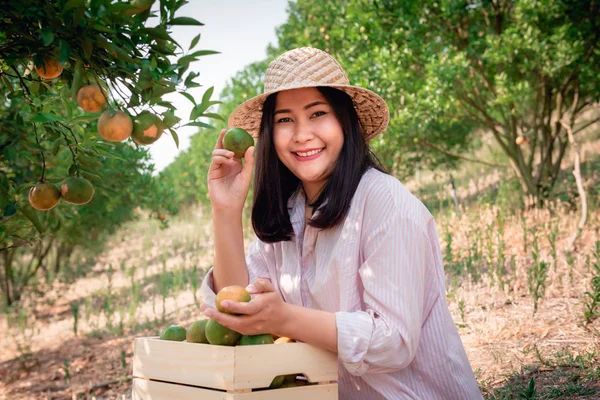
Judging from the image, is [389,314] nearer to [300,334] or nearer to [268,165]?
[300,334]

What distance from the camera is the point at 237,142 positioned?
7.36ft

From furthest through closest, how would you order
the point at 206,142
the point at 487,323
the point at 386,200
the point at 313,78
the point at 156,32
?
the point at 206,142
the point at 487,323
the point at 313,78
the point at 386,200
the point at 156,32

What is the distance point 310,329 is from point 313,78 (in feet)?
3.42

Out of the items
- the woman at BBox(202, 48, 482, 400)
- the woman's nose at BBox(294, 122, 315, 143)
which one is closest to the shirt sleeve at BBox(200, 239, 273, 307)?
the woman at BBox(202, 48, 482, 400)

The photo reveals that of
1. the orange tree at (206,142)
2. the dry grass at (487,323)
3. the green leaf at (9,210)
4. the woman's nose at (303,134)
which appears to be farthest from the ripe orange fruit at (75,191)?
the orange tree at (206,142)

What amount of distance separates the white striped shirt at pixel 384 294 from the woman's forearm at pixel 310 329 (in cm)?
3

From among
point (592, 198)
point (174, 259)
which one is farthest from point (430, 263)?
point (174, 259)

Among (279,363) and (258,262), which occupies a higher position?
(258,262)

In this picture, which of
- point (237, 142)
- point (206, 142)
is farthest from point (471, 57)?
point (206, 142)

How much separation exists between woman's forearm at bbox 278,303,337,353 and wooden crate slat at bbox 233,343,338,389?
1.2 inches

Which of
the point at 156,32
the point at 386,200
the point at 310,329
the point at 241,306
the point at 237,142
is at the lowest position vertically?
the point at 310,329

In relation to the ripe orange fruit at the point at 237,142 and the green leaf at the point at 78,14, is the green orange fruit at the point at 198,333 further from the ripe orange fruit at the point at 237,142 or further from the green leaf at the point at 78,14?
the green leaf at the point at 78,14

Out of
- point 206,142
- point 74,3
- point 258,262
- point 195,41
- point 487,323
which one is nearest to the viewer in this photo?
point 74,3

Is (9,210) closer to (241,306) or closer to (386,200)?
(241,306)
